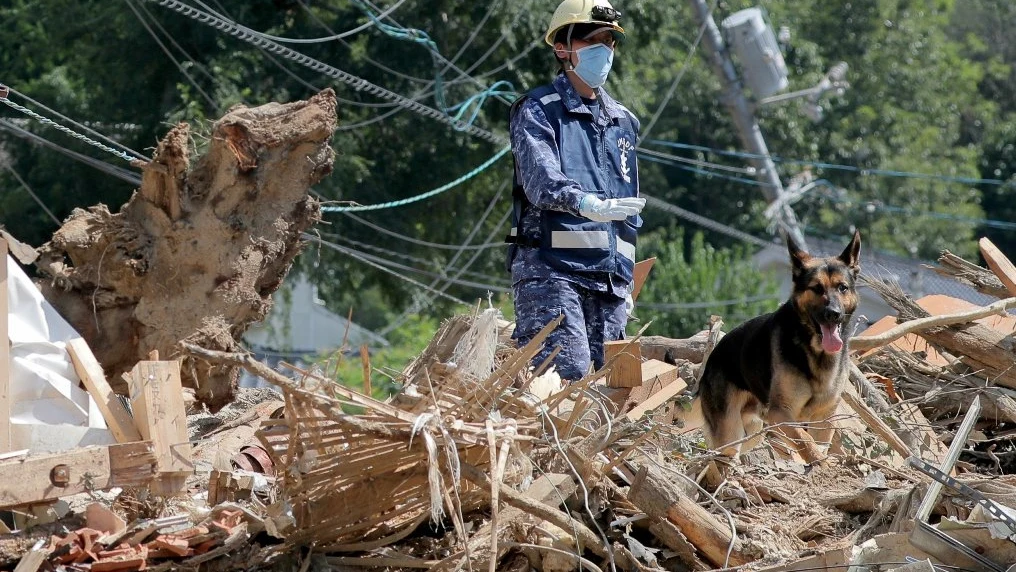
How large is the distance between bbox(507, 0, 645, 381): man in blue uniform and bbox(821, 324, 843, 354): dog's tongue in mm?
1120

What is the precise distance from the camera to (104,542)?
184 inches

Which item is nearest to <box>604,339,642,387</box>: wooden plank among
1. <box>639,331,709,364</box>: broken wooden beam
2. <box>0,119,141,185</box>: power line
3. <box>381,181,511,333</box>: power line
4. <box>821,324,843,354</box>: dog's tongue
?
<box>821,324,843,354</box>: dog's tongue

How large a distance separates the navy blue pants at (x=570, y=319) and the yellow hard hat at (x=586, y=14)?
1.36 m

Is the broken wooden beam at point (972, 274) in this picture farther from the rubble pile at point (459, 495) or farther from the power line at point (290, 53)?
the power line at point (290, 53)

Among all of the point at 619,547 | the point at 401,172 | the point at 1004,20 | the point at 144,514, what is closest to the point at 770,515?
the point at 619,547

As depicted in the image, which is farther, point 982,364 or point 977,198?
point 977,198

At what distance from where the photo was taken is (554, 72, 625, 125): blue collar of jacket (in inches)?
263

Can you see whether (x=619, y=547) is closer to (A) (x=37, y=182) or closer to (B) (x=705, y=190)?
(A) (x=37, y=182)

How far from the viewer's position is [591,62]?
681 cm

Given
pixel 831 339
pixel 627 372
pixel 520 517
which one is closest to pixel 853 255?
pixel 831 339

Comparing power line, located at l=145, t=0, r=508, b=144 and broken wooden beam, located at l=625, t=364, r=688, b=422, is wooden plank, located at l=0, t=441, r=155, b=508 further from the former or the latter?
power line, located at l=145, t=0, r=508, b=144

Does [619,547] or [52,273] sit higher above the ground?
[52,273]

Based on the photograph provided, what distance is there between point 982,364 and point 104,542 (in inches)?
191

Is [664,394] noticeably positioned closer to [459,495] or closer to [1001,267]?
[1001,267]
